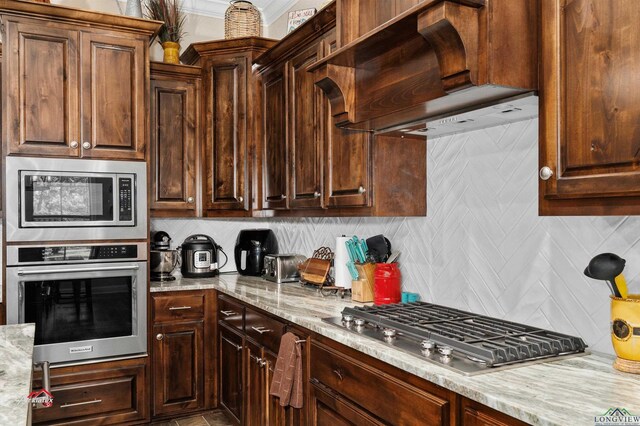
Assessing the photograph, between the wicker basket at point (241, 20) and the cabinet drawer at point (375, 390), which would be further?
the wicker basket at point (241, 20)

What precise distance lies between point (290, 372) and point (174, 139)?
2092mm

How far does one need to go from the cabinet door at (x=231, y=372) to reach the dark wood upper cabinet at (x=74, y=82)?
1284mm

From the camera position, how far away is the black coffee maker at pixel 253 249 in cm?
385

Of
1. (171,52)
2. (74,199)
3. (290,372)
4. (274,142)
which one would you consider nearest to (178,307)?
(74,199)

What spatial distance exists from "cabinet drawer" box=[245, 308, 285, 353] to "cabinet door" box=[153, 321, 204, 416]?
684 millimetres

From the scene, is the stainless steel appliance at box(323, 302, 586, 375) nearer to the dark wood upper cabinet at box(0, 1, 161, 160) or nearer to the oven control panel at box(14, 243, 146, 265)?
the oven control panel at box(14, 243, 146, 265)

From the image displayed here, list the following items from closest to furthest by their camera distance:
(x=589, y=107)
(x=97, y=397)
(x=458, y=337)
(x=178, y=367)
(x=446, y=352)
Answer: (x=589, y=107), (x=446, y=352), (x=458, y=337), (x=97, y=397), (x=178, y=367)

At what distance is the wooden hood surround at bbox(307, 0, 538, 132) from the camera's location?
1.52 metres

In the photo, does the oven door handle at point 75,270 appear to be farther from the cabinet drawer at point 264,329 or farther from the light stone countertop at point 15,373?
the light stone countertop at point 15,373

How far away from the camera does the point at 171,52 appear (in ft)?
12.3

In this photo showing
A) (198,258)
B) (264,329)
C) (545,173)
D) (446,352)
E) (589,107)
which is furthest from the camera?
(198,258)

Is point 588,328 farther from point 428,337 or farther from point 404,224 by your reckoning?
point 404,224

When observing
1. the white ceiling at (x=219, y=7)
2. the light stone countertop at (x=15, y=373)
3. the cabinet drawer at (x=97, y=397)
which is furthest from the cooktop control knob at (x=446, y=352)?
the white ceiling at (x=219, y=7)

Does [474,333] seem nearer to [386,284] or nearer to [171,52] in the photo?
[386,284]
